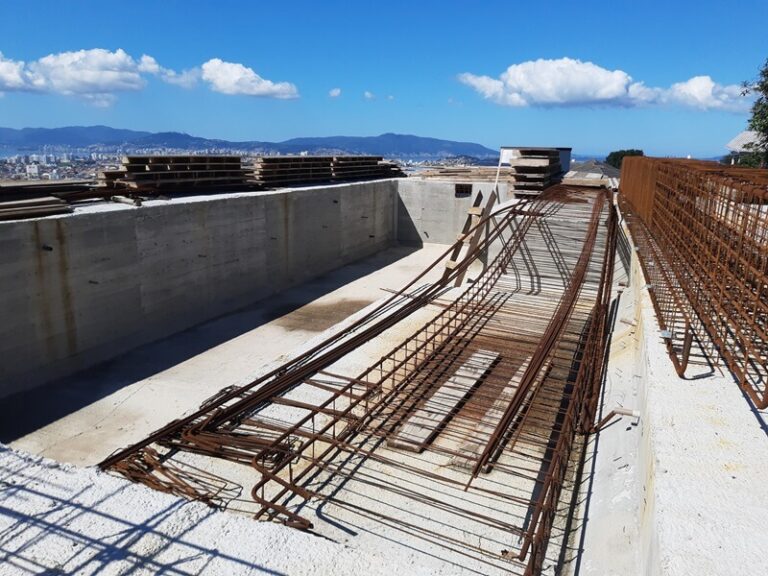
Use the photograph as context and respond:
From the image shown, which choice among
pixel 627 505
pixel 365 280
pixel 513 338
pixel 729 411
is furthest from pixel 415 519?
pixel 365 280

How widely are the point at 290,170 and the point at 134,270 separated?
10.2 m

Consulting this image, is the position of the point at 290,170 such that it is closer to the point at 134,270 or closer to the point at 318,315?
the point at 318,315

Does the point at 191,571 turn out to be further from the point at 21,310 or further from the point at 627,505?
the point at 21,310

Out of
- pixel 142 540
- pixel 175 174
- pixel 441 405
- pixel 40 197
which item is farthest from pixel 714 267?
pixel 175 174

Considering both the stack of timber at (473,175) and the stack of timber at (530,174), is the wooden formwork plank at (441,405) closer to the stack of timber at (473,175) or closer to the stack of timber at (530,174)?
the stack of timber at (530,174)

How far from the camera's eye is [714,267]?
676 cm

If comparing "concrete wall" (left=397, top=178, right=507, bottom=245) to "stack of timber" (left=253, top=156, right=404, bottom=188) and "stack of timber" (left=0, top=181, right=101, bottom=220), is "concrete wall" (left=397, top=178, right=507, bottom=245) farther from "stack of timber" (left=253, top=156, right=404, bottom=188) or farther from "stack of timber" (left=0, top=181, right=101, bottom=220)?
"stack of timber" (left=0, top=181, right=101, bottom=220)

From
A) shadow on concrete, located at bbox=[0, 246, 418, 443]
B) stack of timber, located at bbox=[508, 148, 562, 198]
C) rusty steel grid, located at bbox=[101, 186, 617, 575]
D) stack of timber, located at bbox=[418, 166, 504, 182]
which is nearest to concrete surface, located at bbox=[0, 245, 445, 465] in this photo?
shadow on concrete, located at bbox=[0, 246, 418, 443]

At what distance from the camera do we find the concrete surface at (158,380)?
30.2 ft

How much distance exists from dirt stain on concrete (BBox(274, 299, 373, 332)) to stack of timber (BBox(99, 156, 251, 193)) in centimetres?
495

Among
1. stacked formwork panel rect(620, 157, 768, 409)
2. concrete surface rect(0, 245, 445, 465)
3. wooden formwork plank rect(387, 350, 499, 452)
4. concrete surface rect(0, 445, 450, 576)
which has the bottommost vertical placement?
concrete surface rect(0, 245, 445, 465)

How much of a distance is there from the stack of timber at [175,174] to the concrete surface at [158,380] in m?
4.17

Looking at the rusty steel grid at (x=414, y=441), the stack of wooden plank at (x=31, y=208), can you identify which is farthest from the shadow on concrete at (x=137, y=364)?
the rusty steel grid at (x=414, y=441)

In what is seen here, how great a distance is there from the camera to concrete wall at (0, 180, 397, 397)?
10680 mm
